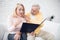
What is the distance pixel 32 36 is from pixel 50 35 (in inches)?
8.2

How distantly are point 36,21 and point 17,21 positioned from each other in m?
0.21

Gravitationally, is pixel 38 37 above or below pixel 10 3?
below

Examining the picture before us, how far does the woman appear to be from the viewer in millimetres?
1504

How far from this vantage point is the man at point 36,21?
1.54 meters

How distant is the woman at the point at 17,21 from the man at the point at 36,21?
0.07 m

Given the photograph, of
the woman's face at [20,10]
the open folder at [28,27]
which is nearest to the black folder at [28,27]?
the open folder at [28,27]

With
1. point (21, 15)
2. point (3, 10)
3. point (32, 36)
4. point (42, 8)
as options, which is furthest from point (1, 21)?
point (42, 8)

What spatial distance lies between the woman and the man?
0.23 ft

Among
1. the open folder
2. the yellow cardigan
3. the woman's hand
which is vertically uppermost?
the yellow cardigan

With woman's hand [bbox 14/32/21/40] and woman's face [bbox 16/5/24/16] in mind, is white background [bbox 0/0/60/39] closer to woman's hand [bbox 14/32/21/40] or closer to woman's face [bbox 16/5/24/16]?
woman's face [bbox 16/5/24/16]

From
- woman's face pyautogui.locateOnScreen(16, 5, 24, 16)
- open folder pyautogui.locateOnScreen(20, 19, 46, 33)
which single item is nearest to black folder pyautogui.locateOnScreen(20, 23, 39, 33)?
open folder pyautogui.locateOnScreen(20, 19, 46, 33)

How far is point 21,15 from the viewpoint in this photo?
1.55 metres

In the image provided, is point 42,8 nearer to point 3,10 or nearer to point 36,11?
point 36,11

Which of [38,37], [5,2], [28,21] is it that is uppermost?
[5,2]
